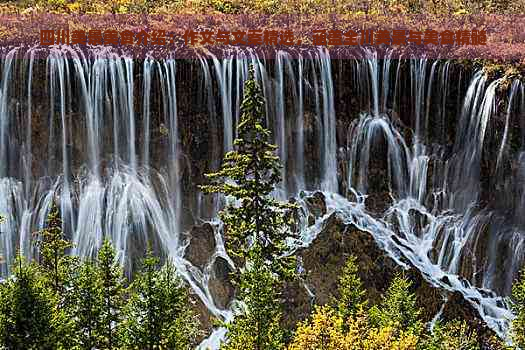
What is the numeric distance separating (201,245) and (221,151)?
407 centimetres

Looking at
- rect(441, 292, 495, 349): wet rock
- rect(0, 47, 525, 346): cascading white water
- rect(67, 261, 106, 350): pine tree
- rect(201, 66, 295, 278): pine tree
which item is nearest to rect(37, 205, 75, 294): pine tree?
rect(67, 261, 106, 350): pine tree

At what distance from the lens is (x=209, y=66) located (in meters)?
→ 29.5

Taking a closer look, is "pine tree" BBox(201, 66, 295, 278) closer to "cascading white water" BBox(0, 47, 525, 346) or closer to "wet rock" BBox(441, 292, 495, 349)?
"cascading white water" BBox(0, 47, 525, 346)

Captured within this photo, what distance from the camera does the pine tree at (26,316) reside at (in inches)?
543

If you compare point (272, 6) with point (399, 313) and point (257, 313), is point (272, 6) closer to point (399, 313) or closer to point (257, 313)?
point (399, 313)

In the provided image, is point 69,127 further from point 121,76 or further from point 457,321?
point 457,321

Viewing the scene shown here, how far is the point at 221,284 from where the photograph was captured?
92.2 feet

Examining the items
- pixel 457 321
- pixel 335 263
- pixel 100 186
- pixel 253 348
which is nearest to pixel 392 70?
pixel 335 263

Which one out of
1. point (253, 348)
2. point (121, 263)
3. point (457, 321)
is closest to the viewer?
point (253, 348)

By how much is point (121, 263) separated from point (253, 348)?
14.0 meters

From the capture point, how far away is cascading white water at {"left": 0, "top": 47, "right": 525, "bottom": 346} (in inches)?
1104

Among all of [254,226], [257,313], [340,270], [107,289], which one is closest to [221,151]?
[340,270]

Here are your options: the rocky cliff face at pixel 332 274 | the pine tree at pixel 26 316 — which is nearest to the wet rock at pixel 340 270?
the rocky cliff face at pixel 332 274

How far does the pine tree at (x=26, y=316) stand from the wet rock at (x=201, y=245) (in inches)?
564
